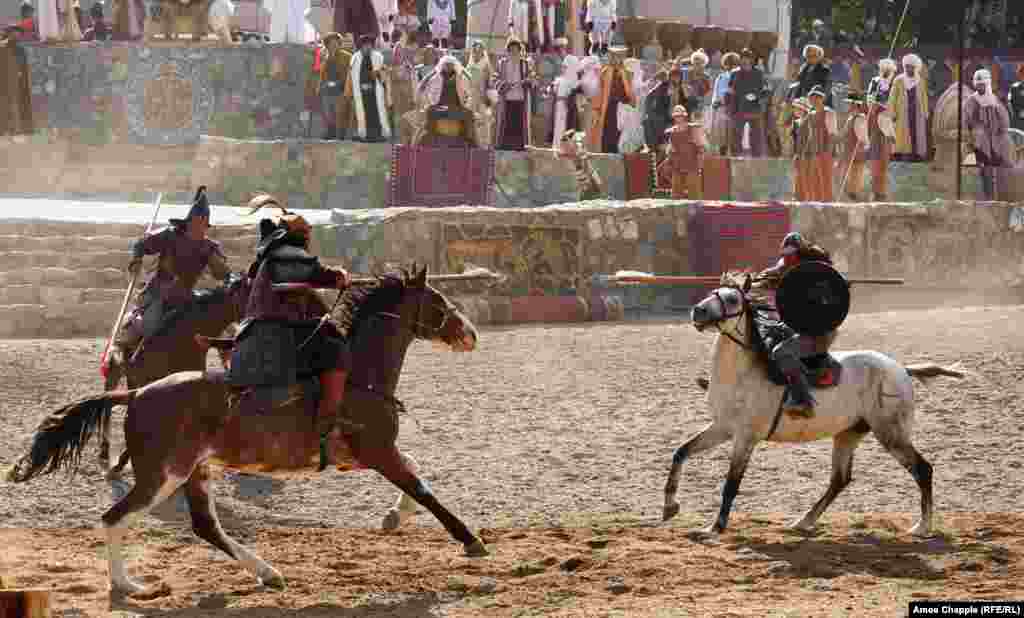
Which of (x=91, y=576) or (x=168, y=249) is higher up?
(x=168, y=249)

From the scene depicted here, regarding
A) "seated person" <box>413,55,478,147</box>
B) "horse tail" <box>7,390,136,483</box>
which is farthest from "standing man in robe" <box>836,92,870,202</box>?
"horse tail" <box>7,390,136,483</box>

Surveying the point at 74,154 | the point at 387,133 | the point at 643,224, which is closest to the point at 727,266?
the point at 643,224

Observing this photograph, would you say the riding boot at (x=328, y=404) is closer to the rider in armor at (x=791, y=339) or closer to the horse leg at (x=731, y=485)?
the horse leg at (x=731, y=485)

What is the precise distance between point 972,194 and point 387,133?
800cm

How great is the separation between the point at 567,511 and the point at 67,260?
850cm

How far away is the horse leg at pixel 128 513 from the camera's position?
9.12m

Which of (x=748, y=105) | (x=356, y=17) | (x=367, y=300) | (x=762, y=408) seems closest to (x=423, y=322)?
(x=367, y=300)

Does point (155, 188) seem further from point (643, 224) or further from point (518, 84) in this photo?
point (643, 224)

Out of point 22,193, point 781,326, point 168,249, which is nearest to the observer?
point 781,326

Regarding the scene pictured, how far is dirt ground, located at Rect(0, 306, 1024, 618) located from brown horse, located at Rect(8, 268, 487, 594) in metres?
0.37

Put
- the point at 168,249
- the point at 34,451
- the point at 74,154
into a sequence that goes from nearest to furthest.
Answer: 1. the point at 34,451
2. the point at 168,249
3. the point at 74,154

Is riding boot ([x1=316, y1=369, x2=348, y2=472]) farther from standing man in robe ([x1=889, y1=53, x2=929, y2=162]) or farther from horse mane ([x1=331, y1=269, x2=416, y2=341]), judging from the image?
standing man in robe ([x1=889, y1=53, x2=929, y2=162])

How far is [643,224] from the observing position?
2011cm

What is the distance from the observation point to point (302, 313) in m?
9.74
